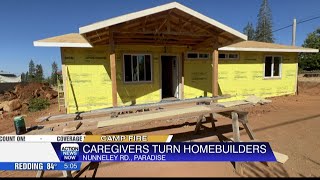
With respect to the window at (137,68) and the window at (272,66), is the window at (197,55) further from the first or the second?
Answer: the window at (272,66)

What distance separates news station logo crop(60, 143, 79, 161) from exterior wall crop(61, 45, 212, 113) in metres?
6.69

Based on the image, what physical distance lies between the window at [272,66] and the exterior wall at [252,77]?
0.83 ft

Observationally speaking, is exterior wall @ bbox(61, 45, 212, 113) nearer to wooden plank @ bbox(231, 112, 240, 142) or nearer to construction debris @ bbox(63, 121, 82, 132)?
construction debris @ bbox(63, 121, 82, 132)

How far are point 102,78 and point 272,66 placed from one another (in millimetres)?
10381

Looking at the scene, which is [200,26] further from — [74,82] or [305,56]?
[305,56]

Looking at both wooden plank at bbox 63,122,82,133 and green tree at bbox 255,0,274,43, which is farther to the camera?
green tree at bbox 255,0,274,43

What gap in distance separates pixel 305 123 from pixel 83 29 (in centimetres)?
798

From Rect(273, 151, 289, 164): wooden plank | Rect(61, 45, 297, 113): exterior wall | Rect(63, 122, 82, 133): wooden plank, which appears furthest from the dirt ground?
Rect(61, 45, 297, 113): exterior wall

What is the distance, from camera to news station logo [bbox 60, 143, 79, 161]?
3.15 m

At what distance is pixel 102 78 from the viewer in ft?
32.1

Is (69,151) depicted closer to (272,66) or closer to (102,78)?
(102,78)

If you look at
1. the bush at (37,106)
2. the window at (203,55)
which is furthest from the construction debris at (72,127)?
the bush at (37,106)

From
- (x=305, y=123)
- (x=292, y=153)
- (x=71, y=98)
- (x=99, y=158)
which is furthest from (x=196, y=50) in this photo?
(x=99, y=158)

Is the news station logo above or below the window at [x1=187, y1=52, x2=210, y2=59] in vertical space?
below
